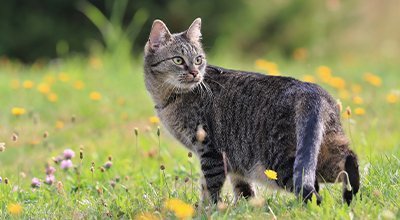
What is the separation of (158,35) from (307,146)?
1.68 m

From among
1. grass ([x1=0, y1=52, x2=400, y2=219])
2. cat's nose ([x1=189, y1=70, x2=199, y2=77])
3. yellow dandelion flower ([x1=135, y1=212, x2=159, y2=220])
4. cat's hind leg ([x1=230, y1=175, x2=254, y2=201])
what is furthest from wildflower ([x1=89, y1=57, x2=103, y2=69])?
yellow dandelion flower ([x1=135, y1=212, x2=159, y2=220])

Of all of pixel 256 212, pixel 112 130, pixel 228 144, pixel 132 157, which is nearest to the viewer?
pixel 256 212

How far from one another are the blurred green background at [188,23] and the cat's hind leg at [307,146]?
27.3ft

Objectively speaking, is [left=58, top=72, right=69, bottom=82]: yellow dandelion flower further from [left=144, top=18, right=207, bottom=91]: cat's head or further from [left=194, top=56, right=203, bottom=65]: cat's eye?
[left=194, top=56, right=203, bottom=65]: cat's eye

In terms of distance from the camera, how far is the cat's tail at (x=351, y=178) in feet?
12.1

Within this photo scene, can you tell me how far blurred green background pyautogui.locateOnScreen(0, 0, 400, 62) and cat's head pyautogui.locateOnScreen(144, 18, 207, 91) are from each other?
22.8 feet

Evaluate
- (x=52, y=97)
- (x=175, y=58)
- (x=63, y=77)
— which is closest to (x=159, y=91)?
(x=175, y=58)

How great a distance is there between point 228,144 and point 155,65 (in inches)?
34.3

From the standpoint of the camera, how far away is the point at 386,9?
678 inches

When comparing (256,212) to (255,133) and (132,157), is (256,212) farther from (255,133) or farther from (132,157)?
(132,157)

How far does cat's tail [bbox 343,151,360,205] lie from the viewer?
3693 mm

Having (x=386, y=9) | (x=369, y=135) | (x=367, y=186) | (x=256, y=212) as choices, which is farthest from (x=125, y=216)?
(x=386, y=9)

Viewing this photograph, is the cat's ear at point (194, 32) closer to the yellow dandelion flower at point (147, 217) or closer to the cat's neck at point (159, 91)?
the cat's neck at point (159, 91)

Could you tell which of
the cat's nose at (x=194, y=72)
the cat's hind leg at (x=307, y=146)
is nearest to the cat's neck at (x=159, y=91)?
the cat's nose at (x=194, y=72)
